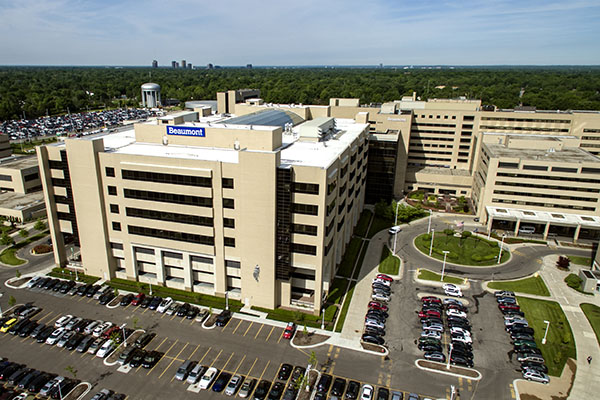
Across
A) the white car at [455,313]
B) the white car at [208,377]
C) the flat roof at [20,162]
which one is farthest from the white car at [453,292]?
the flat roof at [20,162]

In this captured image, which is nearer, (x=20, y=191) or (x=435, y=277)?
(x=435, y=277)

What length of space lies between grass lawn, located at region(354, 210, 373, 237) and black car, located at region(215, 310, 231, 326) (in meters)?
45.5

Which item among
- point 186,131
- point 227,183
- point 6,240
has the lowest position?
point 6,240

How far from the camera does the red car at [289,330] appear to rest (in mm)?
60250

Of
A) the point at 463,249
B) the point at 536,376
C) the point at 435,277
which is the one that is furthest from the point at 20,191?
the point at 536,376

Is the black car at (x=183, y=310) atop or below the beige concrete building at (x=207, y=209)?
below

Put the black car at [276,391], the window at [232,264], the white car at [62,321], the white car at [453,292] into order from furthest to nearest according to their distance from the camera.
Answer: the white car at [453,292] → the window at [232,264] → the white car at [62,321] → the black car at [276,391]

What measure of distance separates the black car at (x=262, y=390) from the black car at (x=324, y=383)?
6.77m

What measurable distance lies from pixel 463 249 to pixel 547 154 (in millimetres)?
45307

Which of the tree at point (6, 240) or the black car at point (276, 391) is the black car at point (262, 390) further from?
the tree at point (6, 240)

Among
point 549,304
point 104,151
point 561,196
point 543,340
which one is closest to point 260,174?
point 104,151

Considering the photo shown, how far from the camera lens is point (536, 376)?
53.3 metres

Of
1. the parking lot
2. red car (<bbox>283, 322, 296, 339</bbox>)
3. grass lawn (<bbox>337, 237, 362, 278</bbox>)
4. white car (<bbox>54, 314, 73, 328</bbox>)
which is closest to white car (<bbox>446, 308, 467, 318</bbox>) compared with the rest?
the parking lot

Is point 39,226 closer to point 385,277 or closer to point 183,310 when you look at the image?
point 183,310
